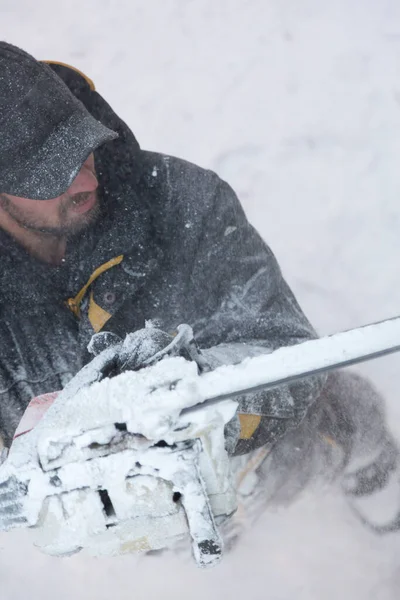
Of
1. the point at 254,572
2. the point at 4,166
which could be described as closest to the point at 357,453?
the point at 254,572

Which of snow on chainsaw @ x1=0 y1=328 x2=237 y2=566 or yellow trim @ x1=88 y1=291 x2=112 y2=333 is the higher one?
yellow trim @ x1=88 y1=291 x2=112 y2=333

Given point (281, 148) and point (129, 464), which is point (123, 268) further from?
point (281, 148)

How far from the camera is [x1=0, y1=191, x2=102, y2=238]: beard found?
3.78 feet

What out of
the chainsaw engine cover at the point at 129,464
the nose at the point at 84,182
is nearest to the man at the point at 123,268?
the nose at the point at 84,182

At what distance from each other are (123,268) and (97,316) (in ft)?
0.35

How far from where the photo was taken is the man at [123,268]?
1.13m

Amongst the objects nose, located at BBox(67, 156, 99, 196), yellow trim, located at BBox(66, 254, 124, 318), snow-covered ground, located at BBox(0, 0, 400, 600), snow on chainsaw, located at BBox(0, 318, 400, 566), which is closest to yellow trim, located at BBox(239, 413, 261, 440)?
snow on chainsaw, located at BBox(0, 318, 400, 566)

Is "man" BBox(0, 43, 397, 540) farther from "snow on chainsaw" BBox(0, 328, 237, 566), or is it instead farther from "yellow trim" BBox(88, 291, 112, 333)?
"snow on chainsaw" BBox(0, 328, 237, 566)

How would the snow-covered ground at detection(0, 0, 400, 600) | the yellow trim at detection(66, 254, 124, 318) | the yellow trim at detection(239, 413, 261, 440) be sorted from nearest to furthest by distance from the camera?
the yellow trim at detection(239, 413, 261, 440) → the yellow trim at detection(66, 254, 124, 318) → the snow-covered ground at detection(0, 0, 400, 600)

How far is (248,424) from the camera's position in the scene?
1104 mm

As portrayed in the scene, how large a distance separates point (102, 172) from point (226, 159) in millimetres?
770

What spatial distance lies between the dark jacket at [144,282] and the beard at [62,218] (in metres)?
0.02

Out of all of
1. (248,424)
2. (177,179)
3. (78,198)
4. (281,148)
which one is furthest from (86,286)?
(281,148)

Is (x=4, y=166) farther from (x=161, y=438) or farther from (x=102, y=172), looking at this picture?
(x=161, y=438)
